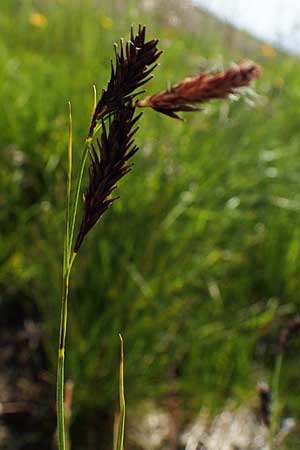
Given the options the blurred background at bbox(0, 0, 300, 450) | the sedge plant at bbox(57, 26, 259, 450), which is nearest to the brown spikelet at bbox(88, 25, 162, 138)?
the sedge plant at bbox(57, 26, 259, 450)

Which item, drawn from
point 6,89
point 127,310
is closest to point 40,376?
point 127,310

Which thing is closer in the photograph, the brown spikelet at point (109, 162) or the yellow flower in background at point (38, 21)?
the brown spikelet at point (109, 162)

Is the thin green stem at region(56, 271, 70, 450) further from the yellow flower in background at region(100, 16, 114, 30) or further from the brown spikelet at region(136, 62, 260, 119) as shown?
the yellow flower in background at region(100, 16, 114, 30)

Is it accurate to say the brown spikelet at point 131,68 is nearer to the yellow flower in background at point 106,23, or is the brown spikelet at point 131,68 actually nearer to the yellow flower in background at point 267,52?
the yellow flower in background at point 106,23

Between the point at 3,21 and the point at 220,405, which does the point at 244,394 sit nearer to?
the point at 220,405

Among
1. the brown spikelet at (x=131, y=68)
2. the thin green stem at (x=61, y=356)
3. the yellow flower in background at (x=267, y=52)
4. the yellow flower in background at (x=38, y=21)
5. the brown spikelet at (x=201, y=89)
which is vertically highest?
the yellow flower in background at (x=267, y=52)

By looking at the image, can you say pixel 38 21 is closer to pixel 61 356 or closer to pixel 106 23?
pixel 106 23

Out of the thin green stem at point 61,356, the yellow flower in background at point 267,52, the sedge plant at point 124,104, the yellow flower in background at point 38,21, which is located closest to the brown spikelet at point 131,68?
the sedge plant at point 124,104

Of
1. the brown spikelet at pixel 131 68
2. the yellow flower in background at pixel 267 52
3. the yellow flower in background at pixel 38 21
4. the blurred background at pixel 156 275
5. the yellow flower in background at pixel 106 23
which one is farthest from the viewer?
the yellow flower in background at pixel 267 52
